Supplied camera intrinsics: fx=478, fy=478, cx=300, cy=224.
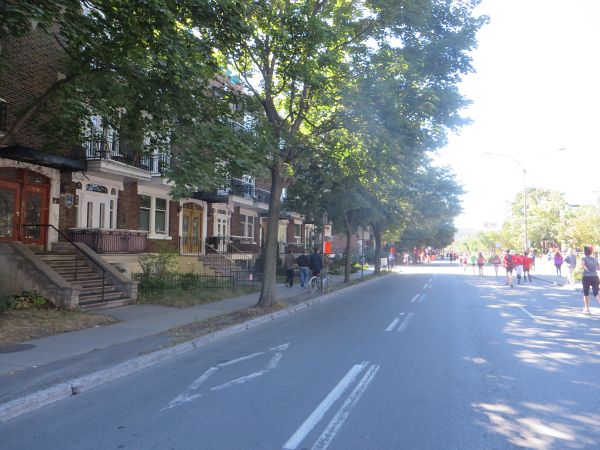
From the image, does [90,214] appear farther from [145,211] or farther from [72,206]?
[145,211]

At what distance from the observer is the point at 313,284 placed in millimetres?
19000

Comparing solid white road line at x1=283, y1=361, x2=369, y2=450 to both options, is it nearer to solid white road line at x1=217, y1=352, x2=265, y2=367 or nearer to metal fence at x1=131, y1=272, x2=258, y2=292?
solid white road line at x1=217, y1=352, x2=265, y2=367

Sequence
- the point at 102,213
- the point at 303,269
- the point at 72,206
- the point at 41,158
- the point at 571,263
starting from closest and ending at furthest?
the point at 41,158 < the point at 72,206 < the point at 102,213 < the point at 303,269 < the point at 571,263

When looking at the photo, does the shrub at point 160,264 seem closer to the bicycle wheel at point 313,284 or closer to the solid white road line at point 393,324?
the bicycle wheel at point 313,284

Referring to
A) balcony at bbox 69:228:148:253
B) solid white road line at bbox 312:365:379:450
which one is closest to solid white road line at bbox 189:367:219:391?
solid white road line at bbox 312:365:379:450

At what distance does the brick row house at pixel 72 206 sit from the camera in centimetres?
1265


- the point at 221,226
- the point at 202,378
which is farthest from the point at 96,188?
the point at 202,378

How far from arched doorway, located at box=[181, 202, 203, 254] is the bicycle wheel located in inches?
302

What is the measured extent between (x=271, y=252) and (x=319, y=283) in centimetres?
574

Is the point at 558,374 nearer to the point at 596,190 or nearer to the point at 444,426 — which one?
the point at 444,426

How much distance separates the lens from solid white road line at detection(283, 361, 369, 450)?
175 inches

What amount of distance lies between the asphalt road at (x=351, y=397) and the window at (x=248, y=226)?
69.7 ft

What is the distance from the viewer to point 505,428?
15.6 ft

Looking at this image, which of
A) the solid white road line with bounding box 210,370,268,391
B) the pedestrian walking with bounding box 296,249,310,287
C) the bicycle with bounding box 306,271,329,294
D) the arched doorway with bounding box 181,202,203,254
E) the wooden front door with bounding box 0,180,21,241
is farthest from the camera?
the arched doorway with bounding box 181,202,203,254
